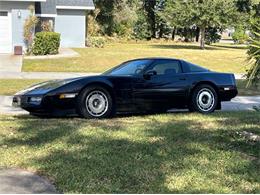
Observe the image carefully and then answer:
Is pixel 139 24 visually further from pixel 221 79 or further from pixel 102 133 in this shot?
pixel 102 133

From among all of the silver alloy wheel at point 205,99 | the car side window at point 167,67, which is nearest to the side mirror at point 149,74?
the car side window at point 167,67

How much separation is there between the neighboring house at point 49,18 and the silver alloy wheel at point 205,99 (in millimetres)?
21605

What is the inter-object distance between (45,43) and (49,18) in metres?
9.14

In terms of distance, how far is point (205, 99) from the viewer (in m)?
11.7

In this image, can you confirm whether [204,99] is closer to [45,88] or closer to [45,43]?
[45,88]

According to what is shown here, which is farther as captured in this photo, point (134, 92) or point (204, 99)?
point (204, 99)

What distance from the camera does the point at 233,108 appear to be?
553 inches

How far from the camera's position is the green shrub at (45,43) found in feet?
97.6

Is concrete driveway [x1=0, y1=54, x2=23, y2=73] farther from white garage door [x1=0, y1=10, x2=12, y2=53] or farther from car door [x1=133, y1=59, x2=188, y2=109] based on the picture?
car door [x1=133, y1=59, x2=188, y2=109]

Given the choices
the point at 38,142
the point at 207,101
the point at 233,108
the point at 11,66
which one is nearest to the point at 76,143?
the point at 38,142

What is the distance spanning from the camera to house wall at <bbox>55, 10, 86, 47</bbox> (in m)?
40.3

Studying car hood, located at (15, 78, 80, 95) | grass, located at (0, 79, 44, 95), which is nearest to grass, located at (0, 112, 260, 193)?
car hood, located at (15, 78, 80, 95)

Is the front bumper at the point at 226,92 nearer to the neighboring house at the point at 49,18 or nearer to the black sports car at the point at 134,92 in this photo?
the black sports car at the point at 134,92

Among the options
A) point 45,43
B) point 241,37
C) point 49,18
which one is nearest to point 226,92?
point 241,37
